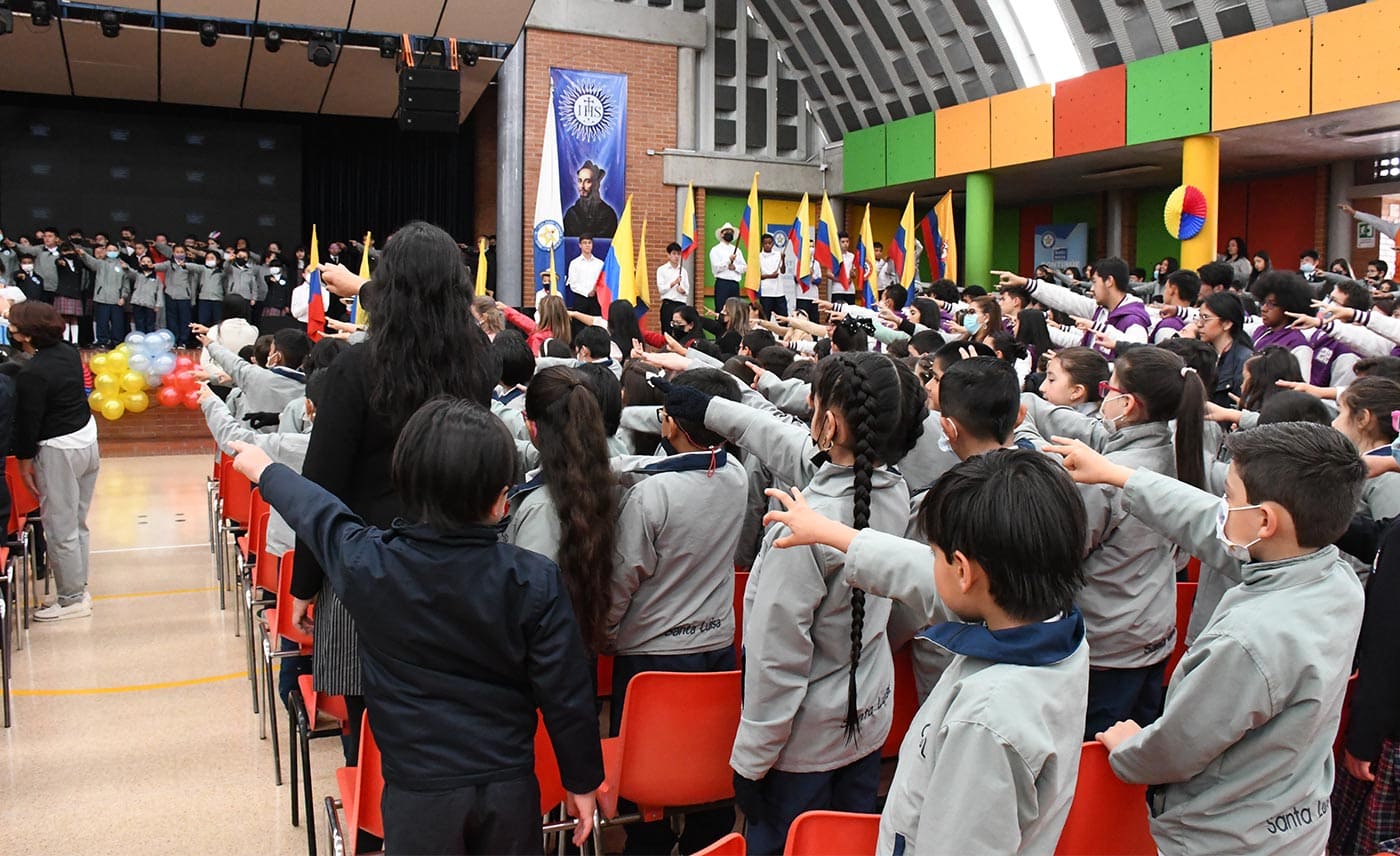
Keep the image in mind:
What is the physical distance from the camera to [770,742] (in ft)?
6.49

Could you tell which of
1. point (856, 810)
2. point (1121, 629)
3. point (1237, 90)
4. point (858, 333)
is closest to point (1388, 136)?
point (1237, 90)

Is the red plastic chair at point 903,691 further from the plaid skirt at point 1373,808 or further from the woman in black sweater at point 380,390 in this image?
the woman in black sweater at point 380,390

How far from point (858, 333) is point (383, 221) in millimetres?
12572

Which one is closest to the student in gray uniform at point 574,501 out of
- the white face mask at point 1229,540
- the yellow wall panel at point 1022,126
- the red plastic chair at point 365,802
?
the red plastic chair at point 365,802

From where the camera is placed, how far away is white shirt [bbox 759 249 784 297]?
13.7m

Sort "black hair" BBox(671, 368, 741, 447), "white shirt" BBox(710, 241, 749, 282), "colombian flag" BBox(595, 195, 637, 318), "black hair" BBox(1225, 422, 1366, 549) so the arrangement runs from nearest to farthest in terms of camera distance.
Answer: "black hair" BBox(1225, 422, 1366, 549), "black hair" BBox(671, 368, 741, 447), "colombian flag" BBox(595, 195, 637, 318), "white shirt" BBox(710, 241, 749, 282)

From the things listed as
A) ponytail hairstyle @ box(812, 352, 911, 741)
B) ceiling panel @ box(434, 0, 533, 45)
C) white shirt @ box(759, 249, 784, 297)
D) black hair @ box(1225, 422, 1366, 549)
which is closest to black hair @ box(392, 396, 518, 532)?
ponytail hairstyle @ box(812, 352, 911, 741)

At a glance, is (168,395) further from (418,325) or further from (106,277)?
(106,277)

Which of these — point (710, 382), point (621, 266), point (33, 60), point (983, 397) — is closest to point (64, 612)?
point (710, 382)

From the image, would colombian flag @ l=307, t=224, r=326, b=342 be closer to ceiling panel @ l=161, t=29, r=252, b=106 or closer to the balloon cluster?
the balloon cluster

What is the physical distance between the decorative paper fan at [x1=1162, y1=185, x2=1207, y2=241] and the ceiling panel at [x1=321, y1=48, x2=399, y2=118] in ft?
29.3

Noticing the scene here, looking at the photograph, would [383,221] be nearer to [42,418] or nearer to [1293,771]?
[42,418]

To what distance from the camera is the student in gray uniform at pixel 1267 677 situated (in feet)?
5.23

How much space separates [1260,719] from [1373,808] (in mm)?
869
